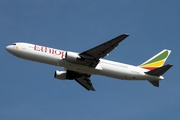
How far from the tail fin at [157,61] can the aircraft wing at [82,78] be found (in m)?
9.52

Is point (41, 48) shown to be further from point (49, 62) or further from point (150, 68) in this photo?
point (150, 68)

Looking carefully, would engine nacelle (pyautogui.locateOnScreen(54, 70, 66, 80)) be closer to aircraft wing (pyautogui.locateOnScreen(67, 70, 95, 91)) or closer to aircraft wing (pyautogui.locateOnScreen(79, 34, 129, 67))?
aircraft wing (pyautogui.locateOnScreen(67, 70, 95, 91))

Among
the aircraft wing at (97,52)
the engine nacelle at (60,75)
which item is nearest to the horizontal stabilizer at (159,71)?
the aircraft wing at (97,52)

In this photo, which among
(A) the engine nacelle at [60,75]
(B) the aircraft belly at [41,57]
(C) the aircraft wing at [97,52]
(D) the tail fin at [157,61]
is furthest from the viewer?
(A) the engine nacelle at [60,75]

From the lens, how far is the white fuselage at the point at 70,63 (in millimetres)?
58875

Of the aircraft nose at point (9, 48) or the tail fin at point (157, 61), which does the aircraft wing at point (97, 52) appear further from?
the aircraft nose at point (9, 48)

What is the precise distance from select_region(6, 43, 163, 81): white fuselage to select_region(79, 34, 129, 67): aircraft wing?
0.99 metres

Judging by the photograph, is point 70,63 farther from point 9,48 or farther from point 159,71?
point 159,71

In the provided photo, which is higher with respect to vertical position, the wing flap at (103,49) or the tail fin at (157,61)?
the wing flap at (103,49)

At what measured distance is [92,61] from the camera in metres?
60.1

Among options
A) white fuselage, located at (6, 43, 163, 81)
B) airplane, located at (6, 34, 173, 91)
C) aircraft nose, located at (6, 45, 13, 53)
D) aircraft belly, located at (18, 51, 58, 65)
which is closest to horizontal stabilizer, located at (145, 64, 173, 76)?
airplane, located at (6, 34, 173, 91)

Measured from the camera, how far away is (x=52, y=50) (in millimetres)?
59438

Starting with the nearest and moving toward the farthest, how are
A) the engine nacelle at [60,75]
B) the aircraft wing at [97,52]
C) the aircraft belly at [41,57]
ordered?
the aircraft wing at [97,52] < the aircraft belly at [41,57] < the engine nacelle at [60,75]

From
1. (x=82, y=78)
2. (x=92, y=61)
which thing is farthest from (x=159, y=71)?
(x=82, y=78)
